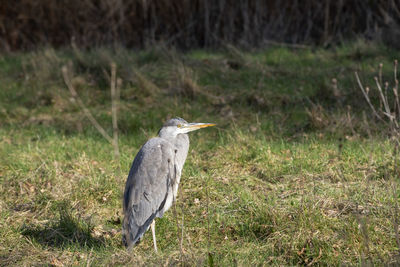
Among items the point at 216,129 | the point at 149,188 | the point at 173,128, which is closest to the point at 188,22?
the point at 216,129

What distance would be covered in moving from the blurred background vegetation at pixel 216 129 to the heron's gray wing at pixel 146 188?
0.24 m

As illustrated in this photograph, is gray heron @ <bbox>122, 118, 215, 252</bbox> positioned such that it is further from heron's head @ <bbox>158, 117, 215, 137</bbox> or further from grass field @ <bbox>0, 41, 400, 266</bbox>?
heron's head @ <bbox>158, 117, 215, 137</bbox>

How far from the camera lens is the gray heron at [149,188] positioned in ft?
13.4

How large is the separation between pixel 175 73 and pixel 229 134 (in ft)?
10.4

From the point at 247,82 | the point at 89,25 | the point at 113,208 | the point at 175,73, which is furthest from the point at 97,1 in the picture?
the point at 113,208

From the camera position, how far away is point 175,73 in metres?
9.09

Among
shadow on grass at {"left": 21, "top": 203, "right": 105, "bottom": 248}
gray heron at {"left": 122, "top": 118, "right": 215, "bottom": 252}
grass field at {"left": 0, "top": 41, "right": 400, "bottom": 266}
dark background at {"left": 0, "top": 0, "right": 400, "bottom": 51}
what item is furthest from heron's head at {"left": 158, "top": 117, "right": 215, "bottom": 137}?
dark background at {"left": 0, "top": 0, "right": 400, "bottom": 51}

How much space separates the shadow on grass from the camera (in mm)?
4345

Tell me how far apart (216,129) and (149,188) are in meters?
2.99

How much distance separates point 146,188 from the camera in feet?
14.0

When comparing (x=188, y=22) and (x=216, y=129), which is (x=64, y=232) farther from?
(x=188, y=22)

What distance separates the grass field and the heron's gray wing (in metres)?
0.24

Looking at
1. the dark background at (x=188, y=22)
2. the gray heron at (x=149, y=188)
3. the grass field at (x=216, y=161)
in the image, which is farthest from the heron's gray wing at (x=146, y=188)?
the dark background at (x=188, y=22)

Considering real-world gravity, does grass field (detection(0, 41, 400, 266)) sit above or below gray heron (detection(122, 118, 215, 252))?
below
